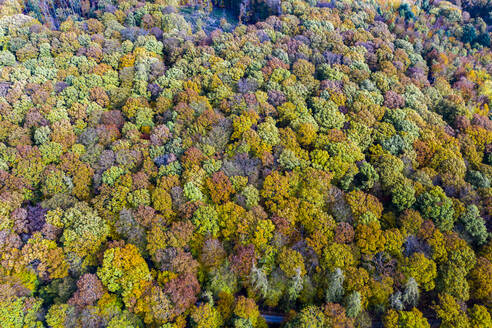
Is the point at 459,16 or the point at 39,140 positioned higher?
the point at 459,16

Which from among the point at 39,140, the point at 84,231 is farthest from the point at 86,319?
the point at 39,140

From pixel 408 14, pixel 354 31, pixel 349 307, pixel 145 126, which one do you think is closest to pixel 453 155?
pixel 349 307

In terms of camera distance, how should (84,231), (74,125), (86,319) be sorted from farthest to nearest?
(74,125) < (84,231) < (86,319)

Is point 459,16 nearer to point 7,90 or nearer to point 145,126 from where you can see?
point 145,126

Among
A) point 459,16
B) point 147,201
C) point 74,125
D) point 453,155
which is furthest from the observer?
point 459,16

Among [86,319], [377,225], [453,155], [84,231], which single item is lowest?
[86,319]

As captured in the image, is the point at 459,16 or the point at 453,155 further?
the point at 459,16
